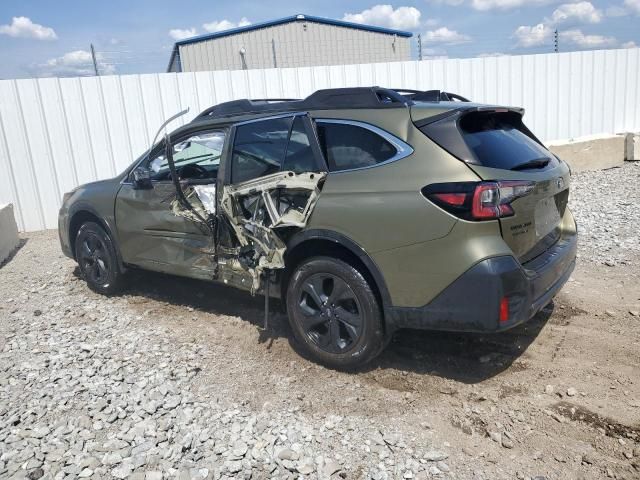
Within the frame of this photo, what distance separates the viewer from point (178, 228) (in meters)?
4.56

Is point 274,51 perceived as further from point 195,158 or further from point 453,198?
point 453,198

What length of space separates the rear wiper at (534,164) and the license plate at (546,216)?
227 millimetres

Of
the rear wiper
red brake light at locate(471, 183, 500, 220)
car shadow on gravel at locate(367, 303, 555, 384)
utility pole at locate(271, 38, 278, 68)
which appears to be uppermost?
utility pole at locate(271, 38, 278, 68)

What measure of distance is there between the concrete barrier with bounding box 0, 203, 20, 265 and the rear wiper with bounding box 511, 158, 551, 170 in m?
6.91

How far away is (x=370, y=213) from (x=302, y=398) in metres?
1.26

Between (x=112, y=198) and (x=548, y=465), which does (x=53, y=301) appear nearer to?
(x=112, y=198)

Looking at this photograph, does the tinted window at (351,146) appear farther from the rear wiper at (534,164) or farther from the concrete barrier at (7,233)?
the concrete barrier at (7,233)

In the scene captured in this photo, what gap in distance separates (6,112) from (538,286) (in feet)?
29.3

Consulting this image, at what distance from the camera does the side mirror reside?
4762mm

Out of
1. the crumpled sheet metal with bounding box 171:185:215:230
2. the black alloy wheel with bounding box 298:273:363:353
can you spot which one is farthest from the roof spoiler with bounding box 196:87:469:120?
the black alloy wheel with bounding box 298:273:363:353

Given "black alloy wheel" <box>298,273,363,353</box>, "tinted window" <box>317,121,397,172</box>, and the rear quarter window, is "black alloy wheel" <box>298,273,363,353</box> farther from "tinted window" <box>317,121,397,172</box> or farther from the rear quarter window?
the rear quarter window

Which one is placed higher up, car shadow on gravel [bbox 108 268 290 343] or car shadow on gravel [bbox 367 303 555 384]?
car shadow on gravel [bbox 108 268 290 343]

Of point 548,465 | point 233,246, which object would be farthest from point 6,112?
point 548,465

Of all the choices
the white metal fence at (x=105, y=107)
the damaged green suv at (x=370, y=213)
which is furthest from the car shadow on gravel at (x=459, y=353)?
the white metal fence at (x=105, y=107)
